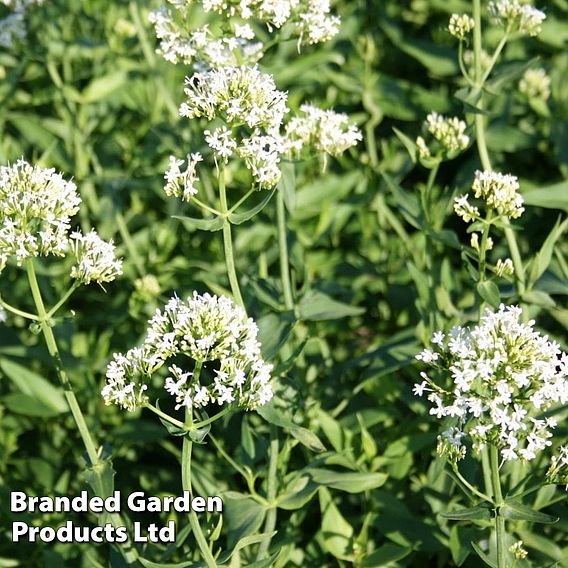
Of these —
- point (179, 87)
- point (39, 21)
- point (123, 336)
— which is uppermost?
point (39, 21)

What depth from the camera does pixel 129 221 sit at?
16.6 feet

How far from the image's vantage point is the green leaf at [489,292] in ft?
10.2

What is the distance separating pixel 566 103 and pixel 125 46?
102 inches

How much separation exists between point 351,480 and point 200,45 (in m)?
1.72

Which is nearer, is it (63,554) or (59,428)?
(63,554)

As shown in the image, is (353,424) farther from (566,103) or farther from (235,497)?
(566,103)

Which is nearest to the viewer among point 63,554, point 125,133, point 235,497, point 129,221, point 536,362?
point 536,362

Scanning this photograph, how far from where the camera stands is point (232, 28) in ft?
11.5

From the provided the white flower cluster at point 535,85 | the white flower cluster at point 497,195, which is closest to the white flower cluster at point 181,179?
the white flower cluster at point 497,195

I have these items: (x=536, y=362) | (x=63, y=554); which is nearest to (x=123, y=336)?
(x=63, y=554)

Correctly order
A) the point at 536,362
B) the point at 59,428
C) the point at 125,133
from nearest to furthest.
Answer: the point at 536,362 → the point at 59,428 → the point at 125,133

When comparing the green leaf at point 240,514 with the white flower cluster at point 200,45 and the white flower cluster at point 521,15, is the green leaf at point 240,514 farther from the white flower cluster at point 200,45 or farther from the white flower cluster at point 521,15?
the white flower cluster at point 521,15

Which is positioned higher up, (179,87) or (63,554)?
(179,87)

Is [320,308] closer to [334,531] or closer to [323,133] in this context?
[323,133]
